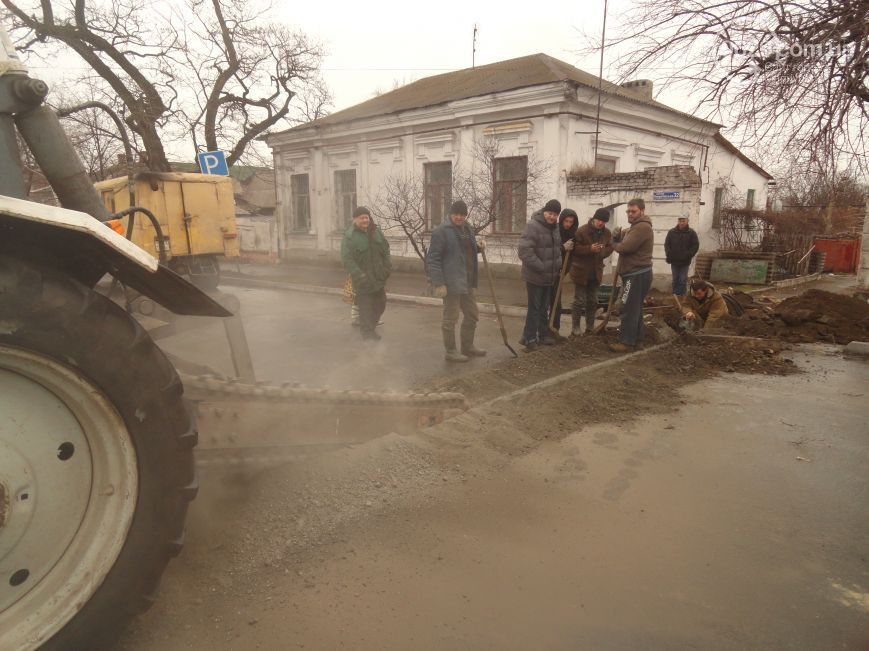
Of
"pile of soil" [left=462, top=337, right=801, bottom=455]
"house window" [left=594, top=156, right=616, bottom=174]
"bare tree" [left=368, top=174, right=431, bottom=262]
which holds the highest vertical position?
"house window" [left=594, top=156, right=616, bottom=174]

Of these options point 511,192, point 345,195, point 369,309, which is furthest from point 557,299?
point 345,195

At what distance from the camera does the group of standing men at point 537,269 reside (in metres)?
6.37

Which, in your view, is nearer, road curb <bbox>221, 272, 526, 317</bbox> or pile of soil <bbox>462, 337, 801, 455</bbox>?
pile of soil <bbox>462, 337, 801, 455</bbox>

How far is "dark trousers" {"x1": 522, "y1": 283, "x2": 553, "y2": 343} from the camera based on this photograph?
692 centimetres

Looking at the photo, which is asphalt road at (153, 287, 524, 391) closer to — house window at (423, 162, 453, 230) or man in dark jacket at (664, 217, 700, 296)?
man in dark jacket at (664, 217, 700, 296)

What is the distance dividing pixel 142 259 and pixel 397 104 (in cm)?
1984

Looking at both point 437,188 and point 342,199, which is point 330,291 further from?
point 342,199

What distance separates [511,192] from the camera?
52.4 feet

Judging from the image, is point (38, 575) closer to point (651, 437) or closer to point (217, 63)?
point (651, 437)

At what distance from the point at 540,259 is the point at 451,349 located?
152cm

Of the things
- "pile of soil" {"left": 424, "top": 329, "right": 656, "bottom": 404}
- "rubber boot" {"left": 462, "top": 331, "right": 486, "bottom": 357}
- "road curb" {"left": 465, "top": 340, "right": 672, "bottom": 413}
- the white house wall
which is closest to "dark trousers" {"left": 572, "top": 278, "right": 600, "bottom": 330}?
"pile of soil" {"left": 424, "top": 329, "right": 656, "bottom": 404}

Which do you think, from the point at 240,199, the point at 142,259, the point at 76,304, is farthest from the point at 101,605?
the point at 240,199

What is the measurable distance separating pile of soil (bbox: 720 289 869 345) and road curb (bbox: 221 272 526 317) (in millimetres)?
3481

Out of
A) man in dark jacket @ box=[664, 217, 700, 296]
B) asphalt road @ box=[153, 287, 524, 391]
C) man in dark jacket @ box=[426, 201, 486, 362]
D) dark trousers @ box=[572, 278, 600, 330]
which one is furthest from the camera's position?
man in dark jacket @ box=[664, 217, 700, 296]
